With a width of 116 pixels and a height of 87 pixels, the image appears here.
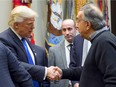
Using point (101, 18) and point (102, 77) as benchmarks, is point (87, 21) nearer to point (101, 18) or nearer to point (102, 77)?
point (101, 18)

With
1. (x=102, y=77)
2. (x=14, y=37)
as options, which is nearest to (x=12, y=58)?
(x=14, y=37)

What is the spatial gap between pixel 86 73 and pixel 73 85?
3.71ft

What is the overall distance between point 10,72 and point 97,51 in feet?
2.19

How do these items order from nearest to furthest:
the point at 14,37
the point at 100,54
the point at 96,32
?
the point at 100,54 → the point at 96,32 → the point at 14,37

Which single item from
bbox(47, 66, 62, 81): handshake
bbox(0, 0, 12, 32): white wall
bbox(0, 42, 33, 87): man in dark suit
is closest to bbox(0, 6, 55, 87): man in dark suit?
bbox(47, 66, 62, 81): handshake

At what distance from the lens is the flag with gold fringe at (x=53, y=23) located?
4.14 meters

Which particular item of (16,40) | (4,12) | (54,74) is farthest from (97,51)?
(4,12)

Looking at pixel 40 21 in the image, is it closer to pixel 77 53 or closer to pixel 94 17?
pixel 77 53

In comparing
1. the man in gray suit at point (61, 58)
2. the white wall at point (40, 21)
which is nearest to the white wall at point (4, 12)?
the white wall at point (40, 21)

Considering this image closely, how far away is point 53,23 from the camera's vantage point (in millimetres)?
4168

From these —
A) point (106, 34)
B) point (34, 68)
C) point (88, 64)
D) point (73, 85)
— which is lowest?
point (73, 85)

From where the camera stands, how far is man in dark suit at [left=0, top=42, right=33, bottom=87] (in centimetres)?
215

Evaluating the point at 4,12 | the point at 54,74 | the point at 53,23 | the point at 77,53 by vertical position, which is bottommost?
the point at 54,74

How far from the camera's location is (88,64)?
6.91 ft
